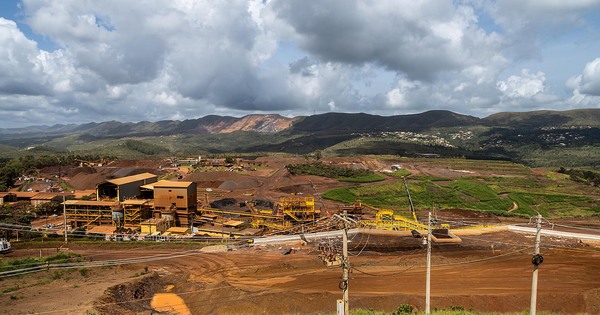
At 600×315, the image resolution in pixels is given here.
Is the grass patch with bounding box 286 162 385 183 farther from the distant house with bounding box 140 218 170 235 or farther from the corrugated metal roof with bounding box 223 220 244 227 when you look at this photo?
the distant house with bounding box 140 218 170 235

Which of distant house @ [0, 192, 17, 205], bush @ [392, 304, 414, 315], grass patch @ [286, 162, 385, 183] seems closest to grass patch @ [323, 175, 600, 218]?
grass patch @ [286, 162, 385, 183]

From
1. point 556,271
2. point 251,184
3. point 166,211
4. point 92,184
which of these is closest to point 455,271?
point 556,271

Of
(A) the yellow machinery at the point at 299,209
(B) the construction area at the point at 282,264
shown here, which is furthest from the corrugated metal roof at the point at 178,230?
(A) the yellow machinery at the point at 299,209

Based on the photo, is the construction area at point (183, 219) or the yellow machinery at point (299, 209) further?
the yellow machinery at point (299, 209)

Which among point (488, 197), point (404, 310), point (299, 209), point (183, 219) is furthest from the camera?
point (488, 197)

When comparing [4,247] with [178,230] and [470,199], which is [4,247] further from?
[470,199]

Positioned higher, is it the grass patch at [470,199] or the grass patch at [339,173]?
the grass patch at [339,173]

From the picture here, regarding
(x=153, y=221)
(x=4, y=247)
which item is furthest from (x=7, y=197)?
(x=153, y=221)

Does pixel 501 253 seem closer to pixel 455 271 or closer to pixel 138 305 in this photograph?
pixel 455 271

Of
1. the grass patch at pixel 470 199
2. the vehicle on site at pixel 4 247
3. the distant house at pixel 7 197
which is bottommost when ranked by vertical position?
the grass patch at pixel 470 199

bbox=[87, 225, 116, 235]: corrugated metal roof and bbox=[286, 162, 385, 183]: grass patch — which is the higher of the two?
bbox=[286, 162, 385, 183]: grass patch

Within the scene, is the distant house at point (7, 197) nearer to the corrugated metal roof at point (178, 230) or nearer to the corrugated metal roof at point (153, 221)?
the corrugated metal roof at point (153, 221)

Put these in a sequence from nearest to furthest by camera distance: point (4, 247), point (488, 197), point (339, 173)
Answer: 1. point (4, 247)
2. point (488, 197)
3. point (339, 173)

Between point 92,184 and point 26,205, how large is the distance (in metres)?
19.8
